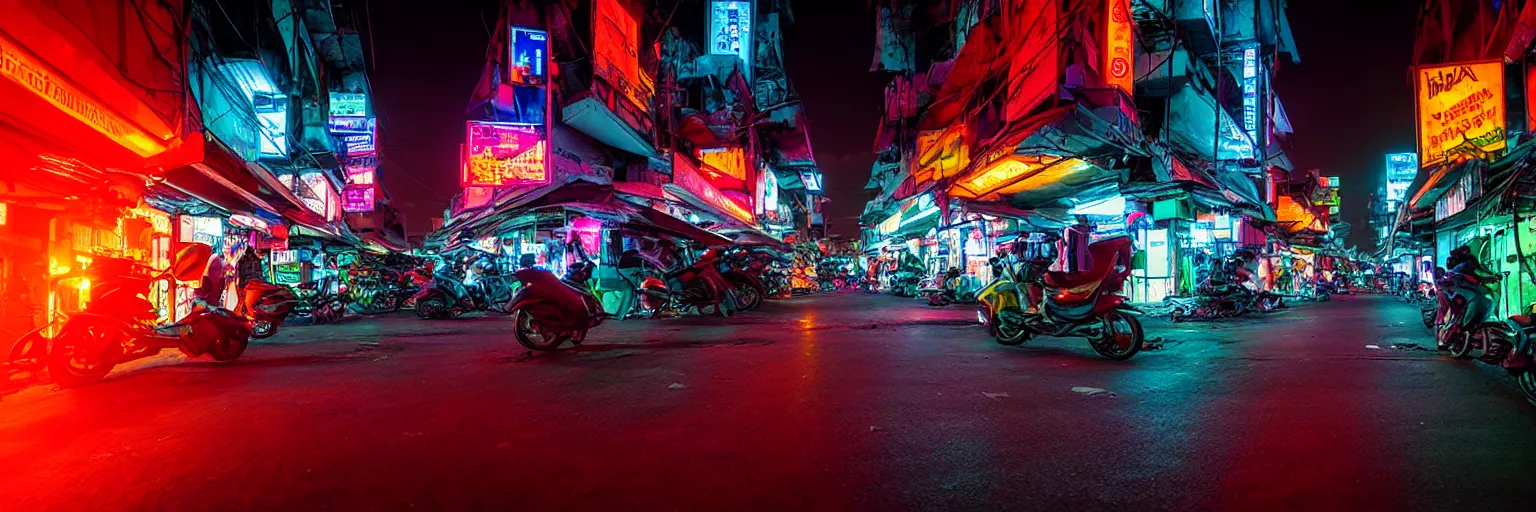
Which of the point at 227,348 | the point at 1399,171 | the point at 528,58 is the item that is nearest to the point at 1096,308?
the point at 227,348

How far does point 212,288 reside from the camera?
7.23 metres

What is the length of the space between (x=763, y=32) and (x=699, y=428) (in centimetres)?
2963

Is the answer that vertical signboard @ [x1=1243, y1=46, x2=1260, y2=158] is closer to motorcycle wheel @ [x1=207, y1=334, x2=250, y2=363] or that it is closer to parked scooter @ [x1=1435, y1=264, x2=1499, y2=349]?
parked scooter @ [x1=1435, y1=264, x2=1499, y2=349]

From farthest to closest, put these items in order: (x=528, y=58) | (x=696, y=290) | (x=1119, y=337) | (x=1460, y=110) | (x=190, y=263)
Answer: (x=528, y=58) < (x=696, y=290) < (x=1460, y=110) < (x=1119, y=337) < (x=190, y=263)

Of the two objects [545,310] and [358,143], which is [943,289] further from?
[358,143]

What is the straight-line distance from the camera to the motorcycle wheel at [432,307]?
46.5ft

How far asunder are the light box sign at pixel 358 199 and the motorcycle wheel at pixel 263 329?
16.3 metres

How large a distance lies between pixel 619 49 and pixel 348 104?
1008 centimetres

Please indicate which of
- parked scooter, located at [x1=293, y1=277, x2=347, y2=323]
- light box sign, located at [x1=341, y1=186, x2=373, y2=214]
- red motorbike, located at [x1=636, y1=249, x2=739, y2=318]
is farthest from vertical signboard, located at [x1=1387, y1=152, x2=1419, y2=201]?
light box sign, located at [x1=341, y1=186, x2=373, y2=214]

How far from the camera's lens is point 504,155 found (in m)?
18.6

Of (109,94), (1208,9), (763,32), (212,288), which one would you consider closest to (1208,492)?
(212,288)

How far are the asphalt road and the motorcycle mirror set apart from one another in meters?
0.94

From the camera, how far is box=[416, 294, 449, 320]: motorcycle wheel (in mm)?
14188

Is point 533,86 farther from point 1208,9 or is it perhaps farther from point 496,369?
point 1208,9
